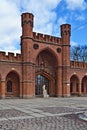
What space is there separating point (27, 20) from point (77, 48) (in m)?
30.3

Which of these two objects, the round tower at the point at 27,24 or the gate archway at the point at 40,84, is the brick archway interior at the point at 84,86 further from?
the round tower at the point at 27,24

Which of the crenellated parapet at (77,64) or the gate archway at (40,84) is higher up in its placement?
the crenellated parapet at (77,64)

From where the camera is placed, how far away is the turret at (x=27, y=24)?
34938mm

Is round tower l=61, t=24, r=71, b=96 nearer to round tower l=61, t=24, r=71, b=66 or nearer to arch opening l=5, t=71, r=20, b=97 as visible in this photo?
round tower l=61, t=24, r=71, b=66

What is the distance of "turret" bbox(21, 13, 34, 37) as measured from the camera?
115ft

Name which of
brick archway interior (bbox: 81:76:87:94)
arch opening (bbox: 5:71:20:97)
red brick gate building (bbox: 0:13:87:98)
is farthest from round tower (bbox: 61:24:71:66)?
arch opening (bbox: 5:71:20:97)

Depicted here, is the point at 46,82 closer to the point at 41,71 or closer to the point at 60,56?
the point at 41,71

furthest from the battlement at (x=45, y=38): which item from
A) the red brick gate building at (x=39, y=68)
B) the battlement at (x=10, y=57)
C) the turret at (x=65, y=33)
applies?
the battlement at (x=10, y=57)

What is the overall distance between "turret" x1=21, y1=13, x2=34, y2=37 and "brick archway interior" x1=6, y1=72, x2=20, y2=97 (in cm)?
607

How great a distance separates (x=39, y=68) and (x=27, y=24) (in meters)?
7.20

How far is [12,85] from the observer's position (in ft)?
115

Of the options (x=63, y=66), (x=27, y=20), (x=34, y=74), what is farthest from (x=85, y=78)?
(x=27, y=20)

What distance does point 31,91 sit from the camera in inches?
1361

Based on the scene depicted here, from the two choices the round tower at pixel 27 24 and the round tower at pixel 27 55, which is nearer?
the round tower at pixel 27 55
